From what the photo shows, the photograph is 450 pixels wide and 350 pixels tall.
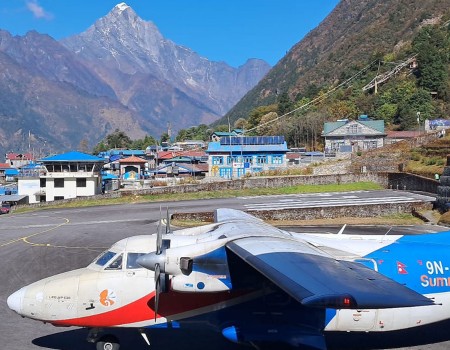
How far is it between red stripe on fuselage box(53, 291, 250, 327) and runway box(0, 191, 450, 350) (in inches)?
59.8

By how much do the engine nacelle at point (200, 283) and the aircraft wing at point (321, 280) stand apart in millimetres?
Answer: 1102

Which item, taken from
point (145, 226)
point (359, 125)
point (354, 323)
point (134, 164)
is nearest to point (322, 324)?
point (354, 323)

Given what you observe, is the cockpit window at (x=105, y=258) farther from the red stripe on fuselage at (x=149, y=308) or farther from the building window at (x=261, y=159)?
the building window at (x=261, y=159)

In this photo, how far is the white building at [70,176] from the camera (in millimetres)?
78438

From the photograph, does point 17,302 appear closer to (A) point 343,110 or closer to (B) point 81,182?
(B) point 81,182

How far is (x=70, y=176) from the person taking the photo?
78312 mm

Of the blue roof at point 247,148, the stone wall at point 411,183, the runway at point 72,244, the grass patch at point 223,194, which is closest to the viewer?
the runway at point 72,244

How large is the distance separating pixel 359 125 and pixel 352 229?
216ft

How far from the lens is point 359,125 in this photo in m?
103

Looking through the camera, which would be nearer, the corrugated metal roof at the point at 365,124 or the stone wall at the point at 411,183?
the stone wall at the point at 411,183

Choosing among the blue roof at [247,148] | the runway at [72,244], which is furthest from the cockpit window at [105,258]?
the blue roof at [247,148]

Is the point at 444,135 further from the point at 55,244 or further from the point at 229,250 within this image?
the point at 229,250

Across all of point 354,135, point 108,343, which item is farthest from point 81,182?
point 108,343

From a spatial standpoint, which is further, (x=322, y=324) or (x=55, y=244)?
(x=55, y=244)
